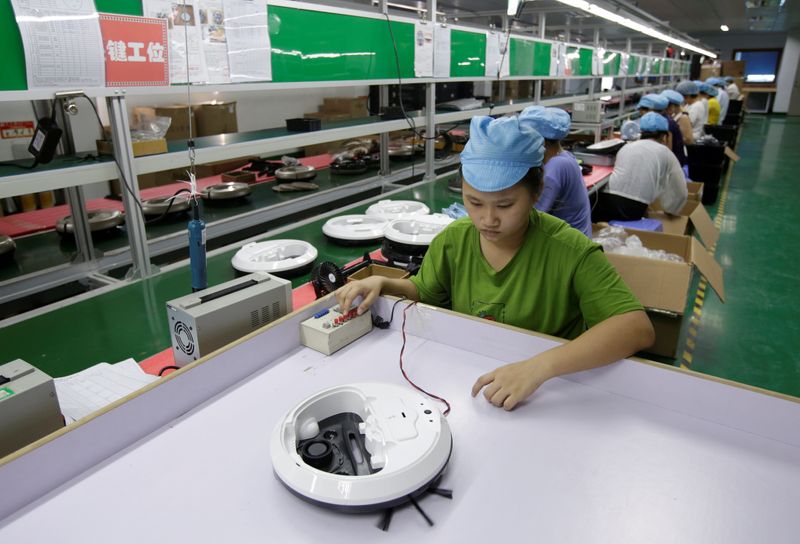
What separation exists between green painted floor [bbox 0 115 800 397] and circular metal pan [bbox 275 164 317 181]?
2.93 feet

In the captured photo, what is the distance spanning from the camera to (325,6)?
2488 mm

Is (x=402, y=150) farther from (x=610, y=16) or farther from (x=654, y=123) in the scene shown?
(x=610, y=16)

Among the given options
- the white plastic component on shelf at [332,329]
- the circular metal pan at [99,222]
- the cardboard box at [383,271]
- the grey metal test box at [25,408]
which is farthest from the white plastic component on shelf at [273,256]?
the grey metal test box at [25,408]

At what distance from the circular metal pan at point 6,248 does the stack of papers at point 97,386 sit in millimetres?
1277

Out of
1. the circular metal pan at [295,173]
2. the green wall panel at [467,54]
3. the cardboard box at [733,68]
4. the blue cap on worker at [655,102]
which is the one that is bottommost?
the circular metal pan at [295,173]

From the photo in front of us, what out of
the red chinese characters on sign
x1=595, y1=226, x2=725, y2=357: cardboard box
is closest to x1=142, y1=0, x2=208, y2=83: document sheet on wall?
the red chinese characters on sign

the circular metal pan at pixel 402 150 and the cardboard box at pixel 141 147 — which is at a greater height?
the cardboard box at pixel 141 147

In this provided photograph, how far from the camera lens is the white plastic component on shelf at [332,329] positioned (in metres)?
1.23

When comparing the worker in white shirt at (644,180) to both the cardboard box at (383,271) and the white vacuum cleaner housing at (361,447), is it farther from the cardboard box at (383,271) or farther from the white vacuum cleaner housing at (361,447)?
the white vacuum cleaner housing at (361,447)

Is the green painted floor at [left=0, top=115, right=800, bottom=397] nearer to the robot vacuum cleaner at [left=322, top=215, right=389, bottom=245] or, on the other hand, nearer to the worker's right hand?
the robot vacuum cleaner at [left=322, top=215, right=389, bottom=245]

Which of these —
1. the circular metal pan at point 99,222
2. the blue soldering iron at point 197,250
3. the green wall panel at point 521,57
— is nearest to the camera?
the blue soldering iron at point 197,250

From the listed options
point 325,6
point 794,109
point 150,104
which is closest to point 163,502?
point 325,6

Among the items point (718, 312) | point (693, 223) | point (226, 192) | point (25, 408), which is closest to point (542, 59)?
point (693, 223)

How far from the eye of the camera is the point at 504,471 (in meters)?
0.84
